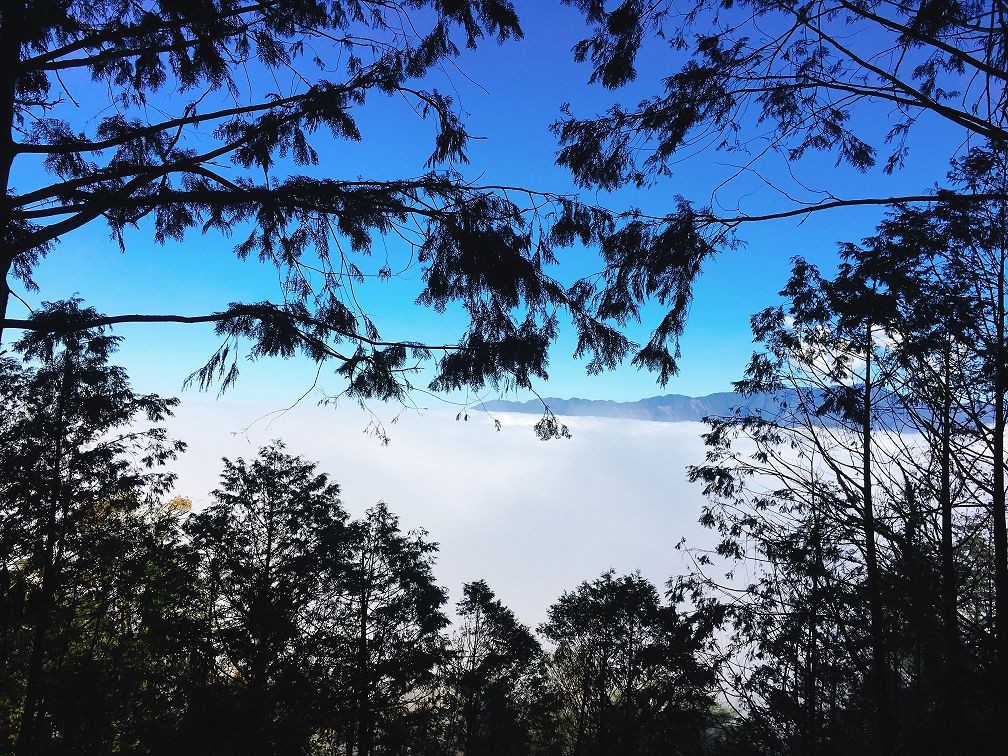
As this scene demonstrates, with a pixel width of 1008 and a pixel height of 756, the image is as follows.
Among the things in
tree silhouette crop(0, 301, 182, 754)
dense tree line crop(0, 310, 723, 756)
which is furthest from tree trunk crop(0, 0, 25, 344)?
tree silhouette crop(0, 301, 182, 754)

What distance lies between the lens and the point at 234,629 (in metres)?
13.5

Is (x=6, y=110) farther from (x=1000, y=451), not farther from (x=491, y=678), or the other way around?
(x=491, y=678)

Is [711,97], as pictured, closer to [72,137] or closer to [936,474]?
[72,137]

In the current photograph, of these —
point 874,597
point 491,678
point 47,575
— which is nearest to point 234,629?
point 47,575

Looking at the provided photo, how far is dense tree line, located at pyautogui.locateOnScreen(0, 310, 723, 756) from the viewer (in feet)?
35.5

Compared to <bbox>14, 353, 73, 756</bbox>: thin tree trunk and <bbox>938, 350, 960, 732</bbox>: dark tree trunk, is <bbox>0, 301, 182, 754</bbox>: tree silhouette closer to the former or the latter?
<bbox>14, 353, 73, 756</bbox>: thin tree trunk

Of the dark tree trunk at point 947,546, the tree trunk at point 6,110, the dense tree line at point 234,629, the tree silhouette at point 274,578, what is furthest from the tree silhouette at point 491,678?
the tree trunk at point 6,110

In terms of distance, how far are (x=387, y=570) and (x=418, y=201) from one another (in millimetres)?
15848

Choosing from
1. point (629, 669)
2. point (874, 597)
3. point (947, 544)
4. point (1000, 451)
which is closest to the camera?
point (1000, 451)

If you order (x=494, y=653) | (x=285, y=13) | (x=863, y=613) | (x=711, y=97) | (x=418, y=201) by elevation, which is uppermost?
(x=285, y=13)

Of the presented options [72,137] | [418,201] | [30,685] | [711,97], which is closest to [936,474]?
[711,97]

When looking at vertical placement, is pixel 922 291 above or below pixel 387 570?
above

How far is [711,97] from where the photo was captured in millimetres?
4551

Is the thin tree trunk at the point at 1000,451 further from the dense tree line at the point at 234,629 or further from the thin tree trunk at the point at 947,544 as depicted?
the dense tree line at the point at 234,629
